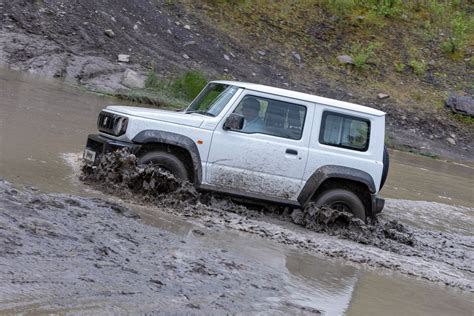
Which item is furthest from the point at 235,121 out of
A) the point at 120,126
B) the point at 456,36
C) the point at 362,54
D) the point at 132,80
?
the point at 456,36

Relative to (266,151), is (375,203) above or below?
→ below

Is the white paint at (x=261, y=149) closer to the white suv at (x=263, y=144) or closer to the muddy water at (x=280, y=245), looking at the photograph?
the white suv at (x=263, y=144)

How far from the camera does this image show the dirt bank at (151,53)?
20.7m

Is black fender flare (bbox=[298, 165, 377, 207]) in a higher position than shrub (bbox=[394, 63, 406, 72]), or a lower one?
lower

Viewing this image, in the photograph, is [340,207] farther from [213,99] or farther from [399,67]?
[399,67]

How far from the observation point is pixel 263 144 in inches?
357

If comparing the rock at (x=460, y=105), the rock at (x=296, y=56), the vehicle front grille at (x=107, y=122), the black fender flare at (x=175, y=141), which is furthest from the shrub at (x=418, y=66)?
the vehicle front grille at (x=107, y=122)

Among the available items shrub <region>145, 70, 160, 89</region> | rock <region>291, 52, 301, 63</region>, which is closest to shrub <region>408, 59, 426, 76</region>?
rock <region>291, 52, 301, 63</region>

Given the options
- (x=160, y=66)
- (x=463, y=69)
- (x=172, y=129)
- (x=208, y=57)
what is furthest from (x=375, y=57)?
(x=172, y=129)

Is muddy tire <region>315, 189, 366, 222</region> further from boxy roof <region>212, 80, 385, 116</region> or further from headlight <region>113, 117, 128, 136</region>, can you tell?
headlight <region>113, 117, 128, 136</region>

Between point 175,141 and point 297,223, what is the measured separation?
6.17ft

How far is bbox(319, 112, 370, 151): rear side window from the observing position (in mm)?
9445

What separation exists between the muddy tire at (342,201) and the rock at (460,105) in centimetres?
1696

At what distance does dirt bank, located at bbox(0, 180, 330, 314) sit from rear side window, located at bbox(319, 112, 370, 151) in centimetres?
277
